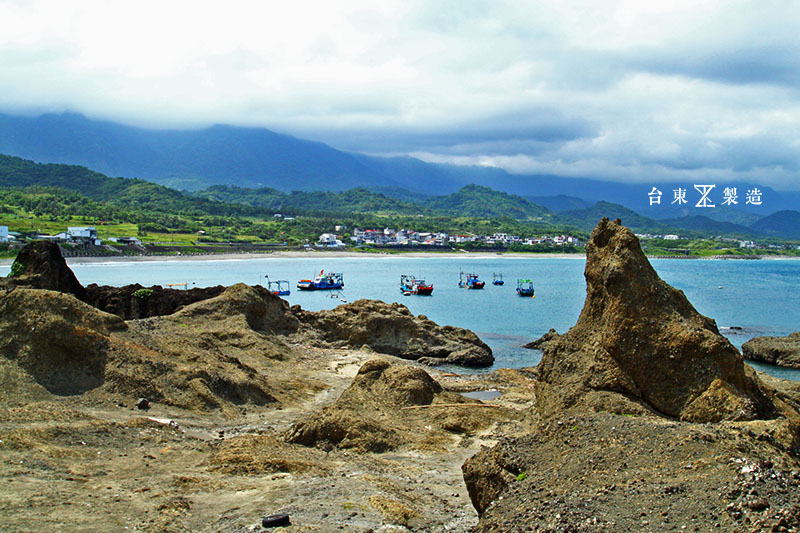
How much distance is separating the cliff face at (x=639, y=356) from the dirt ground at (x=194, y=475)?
389 cm

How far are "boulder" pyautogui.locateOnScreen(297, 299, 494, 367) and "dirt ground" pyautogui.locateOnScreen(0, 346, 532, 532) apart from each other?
21417 millimetres

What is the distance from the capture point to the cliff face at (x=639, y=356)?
13781mm

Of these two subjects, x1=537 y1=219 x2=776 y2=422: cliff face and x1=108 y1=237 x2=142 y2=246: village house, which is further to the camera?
x1=108 y1=237 x2=142 y2=246: village house

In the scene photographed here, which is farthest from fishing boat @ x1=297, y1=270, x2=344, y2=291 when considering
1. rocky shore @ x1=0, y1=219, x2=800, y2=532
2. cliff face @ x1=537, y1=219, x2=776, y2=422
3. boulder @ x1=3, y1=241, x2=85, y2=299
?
cliff face @ x1=537, y1=219, x2=776, y2=422

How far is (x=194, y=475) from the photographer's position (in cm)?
1352

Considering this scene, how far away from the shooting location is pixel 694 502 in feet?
25.3

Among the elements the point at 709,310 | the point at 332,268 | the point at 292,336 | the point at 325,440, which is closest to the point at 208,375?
the point at 325,440

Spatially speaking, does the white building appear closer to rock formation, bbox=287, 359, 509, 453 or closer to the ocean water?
the ocean water

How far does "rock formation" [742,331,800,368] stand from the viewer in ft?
142

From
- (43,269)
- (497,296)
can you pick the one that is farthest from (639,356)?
(497,296)

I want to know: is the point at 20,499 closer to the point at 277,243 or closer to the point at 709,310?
the point at 709,310

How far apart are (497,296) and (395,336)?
5340cm

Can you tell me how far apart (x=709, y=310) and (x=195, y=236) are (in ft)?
457

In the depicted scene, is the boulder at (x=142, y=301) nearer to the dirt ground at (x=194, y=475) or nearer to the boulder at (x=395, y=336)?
the boulder at (x=395, y=336)
